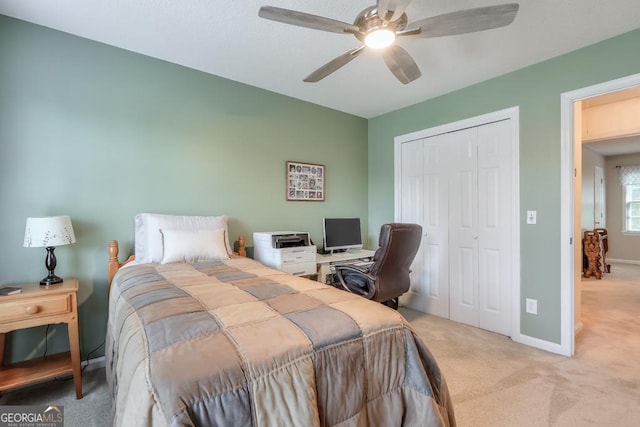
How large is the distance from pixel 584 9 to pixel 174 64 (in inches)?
125

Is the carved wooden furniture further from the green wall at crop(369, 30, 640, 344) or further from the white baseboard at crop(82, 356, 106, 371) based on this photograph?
the white baseboard at crop(82, 356, 106, 371)

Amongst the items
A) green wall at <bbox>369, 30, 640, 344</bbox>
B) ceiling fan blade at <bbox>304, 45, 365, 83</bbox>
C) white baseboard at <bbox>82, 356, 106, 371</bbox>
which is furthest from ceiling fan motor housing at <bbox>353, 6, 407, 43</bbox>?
white baseboard at <bbox>82, 356, 106, 371</bbox>

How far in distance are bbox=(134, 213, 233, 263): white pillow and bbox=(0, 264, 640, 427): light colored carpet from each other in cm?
94

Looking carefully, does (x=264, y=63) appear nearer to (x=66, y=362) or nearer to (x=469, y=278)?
(x=66, y=362)

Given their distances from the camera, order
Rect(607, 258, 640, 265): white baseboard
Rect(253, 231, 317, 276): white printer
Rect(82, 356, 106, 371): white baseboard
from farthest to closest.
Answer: Rect(607, 258, 640, 265): white baseboard → Rect(253, 231, 317, 276): white printer → Rect(82, 356, 106, 371): white baseboard

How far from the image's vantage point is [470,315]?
3.16 metres

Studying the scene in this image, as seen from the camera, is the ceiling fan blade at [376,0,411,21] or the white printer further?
the white printer

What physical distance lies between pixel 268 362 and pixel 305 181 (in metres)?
2.83

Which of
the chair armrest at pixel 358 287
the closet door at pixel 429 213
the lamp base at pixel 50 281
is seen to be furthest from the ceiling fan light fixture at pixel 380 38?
the lamp base at pixel 50 281

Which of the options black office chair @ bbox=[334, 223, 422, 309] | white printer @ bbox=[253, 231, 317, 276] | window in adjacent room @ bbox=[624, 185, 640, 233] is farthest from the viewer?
window in adjacent room @ bbox=[624, 185, 640, 233]

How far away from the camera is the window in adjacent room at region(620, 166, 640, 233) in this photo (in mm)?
6504

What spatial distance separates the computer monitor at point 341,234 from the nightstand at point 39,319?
2.40 metres

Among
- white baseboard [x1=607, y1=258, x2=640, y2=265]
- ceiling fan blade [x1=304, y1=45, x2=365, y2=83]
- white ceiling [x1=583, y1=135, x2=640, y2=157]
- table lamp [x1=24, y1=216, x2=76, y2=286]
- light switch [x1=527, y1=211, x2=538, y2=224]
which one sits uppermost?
white ceiling [x1=583, y1=135, x2=640, y2=157]

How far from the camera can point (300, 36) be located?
2.26 m
